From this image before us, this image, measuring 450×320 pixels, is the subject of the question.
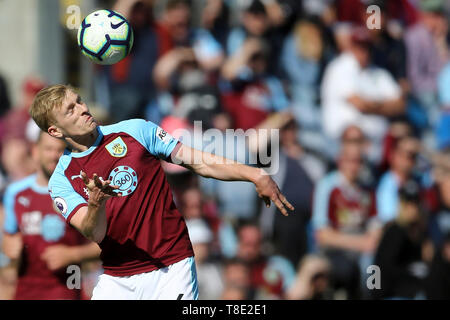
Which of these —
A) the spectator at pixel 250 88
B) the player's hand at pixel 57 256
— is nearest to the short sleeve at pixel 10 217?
the player's hand at pixel 57 256

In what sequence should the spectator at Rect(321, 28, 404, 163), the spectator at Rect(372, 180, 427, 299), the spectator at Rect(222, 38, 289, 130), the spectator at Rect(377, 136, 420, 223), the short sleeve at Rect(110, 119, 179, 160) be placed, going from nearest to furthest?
the short sleeve at Rect(110, 119, 179, 160)
the spectator at Rect(372, 180, 427, 299)
the spectator at Rect(377, 136, 420, 223)
the spectator at Rect(222, 38, 289, 130)
the spectator at Rect(321, 28, 404, 163)

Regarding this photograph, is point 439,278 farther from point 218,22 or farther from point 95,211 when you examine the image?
point 95,211

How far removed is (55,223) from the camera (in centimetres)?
722

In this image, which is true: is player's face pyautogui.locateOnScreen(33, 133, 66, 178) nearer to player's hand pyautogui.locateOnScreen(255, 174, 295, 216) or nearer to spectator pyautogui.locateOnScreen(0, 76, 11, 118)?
player's hand pyautogui.locateOnScreen(255, 174, 295, 216)

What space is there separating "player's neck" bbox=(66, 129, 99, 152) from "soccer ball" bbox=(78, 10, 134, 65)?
0.82 metres

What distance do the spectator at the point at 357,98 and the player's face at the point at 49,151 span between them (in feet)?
14.3

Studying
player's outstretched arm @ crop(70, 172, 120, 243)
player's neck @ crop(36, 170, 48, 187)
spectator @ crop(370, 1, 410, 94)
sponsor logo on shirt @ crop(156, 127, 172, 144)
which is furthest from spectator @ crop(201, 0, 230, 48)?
player's outstretched arm @ crop(70, 172, 120, 243)

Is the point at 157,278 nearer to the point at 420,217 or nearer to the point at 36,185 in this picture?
the point at 36,185

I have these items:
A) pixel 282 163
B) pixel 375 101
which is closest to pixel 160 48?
pixel 282 163

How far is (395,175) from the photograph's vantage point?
10.1 m

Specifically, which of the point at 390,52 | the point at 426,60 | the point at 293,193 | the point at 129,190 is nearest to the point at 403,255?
the point at 293,193

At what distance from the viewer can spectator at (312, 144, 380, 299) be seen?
30.6 feet

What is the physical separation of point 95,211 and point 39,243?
2.32m

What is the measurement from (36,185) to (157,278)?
6.90 feet
